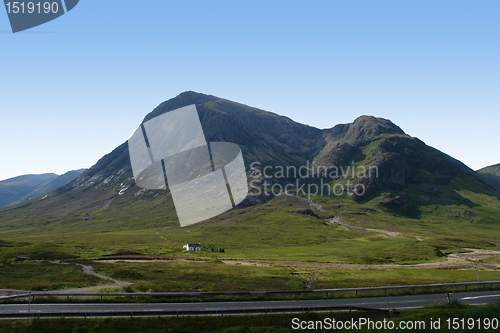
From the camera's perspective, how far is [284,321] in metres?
36.6

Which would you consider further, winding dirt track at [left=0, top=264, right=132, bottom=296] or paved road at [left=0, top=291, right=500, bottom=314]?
winding dirt track at [left=0, top=264, right=132, bottom=296]

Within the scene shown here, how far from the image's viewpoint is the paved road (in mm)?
40125

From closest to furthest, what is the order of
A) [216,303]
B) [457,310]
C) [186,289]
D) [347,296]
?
[457,310], [216,303], [347,296], [186,289]

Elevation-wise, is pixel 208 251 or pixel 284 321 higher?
pixel 284 321

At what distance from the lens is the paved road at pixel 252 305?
40.1m

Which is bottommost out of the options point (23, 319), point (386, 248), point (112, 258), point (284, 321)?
point (386, 248)

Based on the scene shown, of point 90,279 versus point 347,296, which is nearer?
point 347,296

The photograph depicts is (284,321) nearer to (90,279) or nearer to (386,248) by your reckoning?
(90,279)

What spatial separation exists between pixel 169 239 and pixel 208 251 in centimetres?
5222

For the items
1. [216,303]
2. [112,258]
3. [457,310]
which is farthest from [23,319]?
[112,258]

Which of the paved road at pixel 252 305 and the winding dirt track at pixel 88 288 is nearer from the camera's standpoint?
the paved road at pixel 252 305

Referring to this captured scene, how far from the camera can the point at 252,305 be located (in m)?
42.7

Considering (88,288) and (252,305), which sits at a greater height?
(252,305)

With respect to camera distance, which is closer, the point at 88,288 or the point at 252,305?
the point at 252,305
